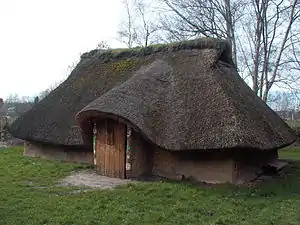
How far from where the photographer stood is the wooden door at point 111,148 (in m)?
11.2

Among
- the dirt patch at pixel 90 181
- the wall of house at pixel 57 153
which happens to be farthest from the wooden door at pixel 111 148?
the wall of house at pixel 57 153

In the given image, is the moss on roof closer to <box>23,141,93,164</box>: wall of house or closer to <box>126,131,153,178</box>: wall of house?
<box>126,131,153,178</box>: wall of house

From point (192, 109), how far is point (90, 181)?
3688 mm

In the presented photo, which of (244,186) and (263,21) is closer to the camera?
(244,186)

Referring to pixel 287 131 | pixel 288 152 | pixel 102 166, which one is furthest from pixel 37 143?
pixel 288 152

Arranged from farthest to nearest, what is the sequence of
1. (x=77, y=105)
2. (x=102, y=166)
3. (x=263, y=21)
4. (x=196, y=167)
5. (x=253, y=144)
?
(x=263, y=21) → (x=77, y=105) → (x=102, y=166) → (x=196, y=167) → (x=253, y=144)

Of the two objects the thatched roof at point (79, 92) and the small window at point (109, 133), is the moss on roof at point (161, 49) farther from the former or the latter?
the small window at point (109, 133)

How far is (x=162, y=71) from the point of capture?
512 inches

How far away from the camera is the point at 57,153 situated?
14516mm

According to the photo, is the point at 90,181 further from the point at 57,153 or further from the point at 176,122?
the point at 57,153

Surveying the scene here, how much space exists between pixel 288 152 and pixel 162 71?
35.0 ft

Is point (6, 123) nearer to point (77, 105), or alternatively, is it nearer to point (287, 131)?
point (77, 105)

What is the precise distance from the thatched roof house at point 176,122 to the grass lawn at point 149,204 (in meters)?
1.02

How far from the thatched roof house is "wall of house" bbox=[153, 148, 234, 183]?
0.03 metres
